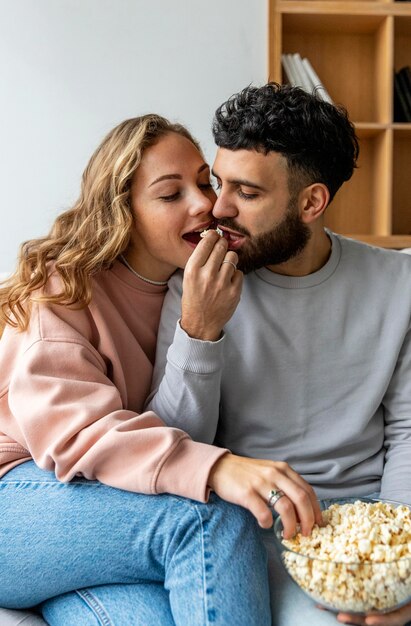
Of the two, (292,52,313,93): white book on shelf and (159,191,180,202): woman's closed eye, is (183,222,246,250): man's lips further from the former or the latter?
(292,52,313,93): white book on shelf

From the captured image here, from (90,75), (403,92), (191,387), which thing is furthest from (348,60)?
(191,387)

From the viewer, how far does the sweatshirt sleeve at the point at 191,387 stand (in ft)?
4.34

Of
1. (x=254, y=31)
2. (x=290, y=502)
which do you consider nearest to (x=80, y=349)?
(x=290, y=502)

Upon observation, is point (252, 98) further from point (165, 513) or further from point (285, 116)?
point (165, 513)

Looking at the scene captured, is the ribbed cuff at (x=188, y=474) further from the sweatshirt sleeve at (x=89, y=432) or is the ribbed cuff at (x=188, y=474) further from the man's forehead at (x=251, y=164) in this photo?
the man's forehead at (x=251, y=164)

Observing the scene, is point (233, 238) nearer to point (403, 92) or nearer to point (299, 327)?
point (299, 327)

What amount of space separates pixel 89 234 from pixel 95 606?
28.5 inches

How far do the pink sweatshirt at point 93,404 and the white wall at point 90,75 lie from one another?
1.59m

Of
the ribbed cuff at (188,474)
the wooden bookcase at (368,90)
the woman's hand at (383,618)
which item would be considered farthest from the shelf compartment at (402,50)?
the woman's hand at (383,618)

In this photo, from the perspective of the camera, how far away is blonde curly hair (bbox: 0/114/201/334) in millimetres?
1405

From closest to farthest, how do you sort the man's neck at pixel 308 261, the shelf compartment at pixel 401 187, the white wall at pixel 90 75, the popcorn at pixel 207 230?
the popcorn at pixel 207 230, the man's neck at pixel 308 261, the white wall at pixel 90 75, the shelf compartment at pixel 401 187

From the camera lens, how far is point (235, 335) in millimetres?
1540

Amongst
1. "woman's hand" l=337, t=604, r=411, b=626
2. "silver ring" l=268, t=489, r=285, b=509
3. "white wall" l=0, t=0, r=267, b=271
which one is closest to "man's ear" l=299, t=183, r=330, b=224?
"silver ring" l=268, t=489, r=285, b=509

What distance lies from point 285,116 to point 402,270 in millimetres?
407
